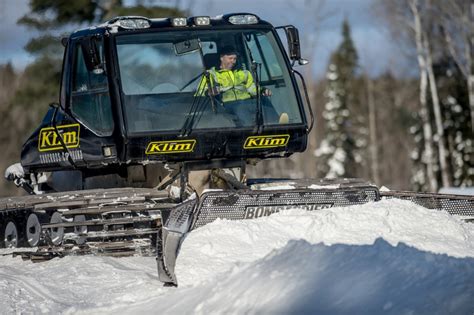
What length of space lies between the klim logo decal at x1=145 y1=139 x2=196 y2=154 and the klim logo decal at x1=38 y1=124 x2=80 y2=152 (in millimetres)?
1033

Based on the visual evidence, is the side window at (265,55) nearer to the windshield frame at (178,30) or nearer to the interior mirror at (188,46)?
the windshield frame at (178,30)

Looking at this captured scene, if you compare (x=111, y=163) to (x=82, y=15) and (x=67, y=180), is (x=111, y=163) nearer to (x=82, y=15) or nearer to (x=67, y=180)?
(x=67, y=180)

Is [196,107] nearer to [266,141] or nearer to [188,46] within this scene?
[188,46]

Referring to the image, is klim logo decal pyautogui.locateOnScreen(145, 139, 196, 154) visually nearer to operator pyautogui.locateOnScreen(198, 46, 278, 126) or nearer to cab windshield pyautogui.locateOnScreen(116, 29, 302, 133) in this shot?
cab windshield pyautogui.locateOnScreen(116, 29, 302, 133)

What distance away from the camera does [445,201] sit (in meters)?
9.91

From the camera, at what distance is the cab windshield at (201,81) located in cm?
1023

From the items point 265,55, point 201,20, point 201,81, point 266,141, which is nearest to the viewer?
point 201,81

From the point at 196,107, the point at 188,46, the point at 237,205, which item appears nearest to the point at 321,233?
the point at 237,205

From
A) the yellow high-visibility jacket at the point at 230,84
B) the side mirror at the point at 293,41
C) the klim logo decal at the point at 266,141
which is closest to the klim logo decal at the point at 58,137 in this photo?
the yellow high-visibility jacket at the point at 230,84

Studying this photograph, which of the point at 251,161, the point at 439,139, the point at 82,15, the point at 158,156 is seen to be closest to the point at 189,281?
the point at 158,156

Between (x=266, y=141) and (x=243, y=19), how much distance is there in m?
1.36

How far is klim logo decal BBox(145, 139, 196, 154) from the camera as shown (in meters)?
10.1

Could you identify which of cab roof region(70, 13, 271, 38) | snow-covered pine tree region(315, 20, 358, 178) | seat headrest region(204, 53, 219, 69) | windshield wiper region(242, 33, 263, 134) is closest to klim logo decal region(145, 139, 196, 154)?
windshield wiper region(242, 33, 263, 134)

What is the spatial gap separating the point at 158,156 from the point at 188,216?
5.08ft
